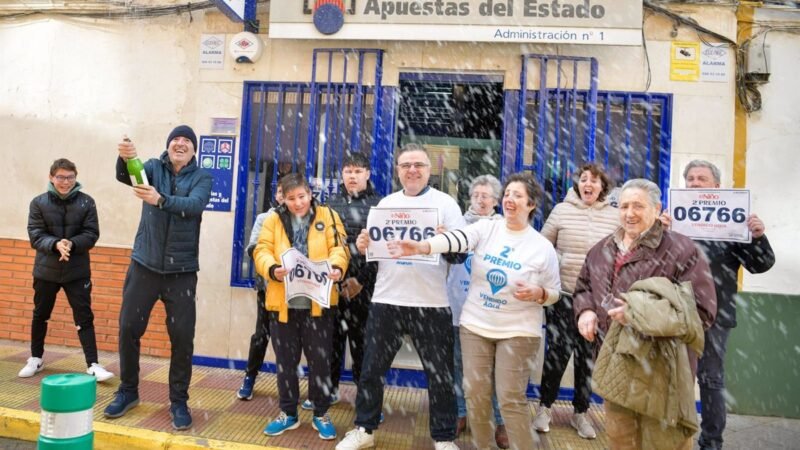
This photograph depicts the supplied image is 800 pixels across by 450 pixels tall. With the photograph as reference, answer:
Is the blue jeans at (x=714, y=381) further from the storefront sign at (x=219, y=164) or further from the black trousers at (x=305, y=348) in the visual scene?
the storefront sign at (x=219, y=164)

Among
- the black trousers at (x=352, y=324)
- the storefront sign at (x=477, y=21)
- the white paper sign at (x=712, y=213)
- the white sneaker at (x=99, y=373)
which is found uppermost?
the storefront sign at (x=477, y=21)

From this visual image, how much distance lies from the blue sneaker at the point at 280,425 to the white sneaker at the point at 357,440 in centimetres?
49

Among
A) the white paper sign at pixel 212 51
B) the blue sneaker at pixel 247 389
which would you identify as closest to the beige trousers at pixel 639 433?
the blue sneaker at pixel 247 389

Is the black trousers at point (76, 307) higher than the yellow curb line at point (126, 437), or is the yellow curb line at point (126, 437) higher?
the black trousers at point (76, 307)

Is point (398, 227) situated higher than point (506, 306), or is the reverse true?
point (398, 227)

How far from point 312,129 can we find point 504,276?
312 cm

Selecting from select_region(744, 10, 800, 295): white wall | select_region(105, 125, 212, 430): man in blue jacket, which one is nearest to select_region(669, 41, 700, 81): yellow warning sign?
select_region(744, 10, 800, 295): white wall

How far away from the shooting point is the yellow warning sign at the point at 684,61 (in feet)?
17.3

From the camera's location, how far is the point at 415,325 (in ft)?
12.3

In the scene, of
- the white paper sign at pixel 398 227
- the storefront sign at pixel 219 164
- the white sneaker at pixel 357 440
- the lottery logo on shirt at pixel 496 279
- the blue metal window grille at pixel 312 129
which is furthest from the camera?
the storefront sign at pixel 219 164

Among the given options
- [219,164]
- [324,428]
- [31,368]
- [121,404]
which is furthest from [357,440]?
[31,368]

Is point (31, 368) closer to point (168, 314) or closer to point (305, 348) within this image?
point (168, 314)

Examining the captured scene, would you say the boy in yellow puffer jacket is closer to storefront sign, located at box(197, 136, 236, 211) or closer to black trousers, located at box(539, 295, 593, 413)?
black trousers, located at box(539, 295, 593, 413)

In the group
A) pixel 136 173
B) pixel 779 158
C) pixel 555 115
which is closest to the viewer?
pixel 136 173
